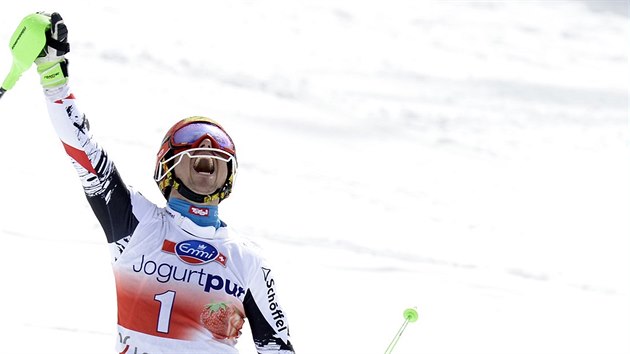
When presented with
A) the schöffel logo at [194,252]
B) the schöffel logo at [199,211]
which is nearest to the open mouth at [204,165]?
the schöffel logo at [199,211]

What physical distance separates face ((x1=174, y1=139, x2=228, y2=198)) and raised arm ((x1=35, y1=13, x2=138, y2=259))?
7.9 inches

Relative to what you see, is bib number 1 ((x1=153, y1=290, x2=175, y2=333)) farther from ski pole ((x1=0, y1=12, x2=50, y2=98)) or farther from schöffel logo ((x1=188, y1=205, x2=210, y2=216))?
ski pole ((x1=0, y1=12, x2=50, y2=98))

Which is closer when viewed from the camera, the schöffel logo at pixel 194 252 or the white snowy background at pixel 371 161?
the schöffel logo at pixel 194 252

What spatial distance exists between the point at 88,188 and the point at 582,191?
968 centimetres

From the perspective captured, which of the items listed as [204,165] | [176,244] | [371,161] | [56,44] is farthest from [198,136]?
[371,161]

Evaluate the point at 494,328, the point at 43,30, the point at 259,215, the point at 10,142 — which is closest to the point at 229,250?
the point at 43,30

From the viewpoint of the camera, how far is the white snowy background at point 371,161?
7.48 meters

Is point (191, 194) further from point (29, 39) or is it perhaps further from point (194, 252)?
point (29, 39)

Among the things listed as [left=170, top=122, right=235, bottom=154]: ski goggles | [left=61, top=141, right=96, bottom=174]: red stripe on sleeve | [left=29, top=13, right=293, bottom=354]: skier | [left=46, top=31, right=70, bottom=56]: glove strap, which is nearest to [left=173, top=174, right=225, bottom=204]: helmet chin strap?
[left=29, top=13, right=293, bottom=354]: skier

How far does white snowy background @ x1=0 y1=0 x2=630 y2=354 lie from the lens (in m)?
7.48

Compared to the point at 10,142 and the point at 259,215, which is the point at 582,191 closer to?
the point at 259,215

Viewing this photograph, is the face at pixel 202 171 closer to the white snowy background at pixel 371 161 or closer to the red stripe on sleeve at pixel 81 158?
the red stripe on sleeve at pixel 81 158

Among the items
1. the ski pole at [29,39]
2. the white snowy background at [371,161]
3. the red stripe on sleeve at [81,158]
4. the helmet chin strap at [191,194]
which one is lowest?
the red stripe on sleeve at [81,158]

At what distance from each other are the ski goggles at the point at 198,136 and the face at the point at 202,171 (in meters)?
0.02
